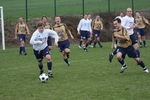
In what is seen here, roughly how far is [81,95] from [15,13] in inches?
1151

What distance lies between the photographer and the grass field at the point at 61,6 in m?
40.1

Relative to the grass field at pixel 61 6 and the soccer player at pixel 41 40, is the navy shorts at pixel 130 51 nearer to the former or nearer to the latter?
the soccer player at pixel 41 40

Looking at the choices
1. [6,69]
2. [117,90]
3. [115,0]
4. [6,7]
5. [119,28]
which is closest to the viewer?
[117,90]

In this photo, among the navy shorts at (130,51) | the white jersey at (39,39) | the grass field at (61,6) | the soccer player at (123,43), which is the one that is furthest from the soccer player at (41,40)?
the grass field at (61,6)

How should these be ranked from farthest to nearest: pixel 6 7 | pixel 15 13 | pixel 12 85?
pixel 6 7 < pixel 15 13 < pixel 12 85

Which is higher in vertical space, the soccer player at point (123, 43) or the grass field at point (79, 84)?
the soccer player at point (123, 43)

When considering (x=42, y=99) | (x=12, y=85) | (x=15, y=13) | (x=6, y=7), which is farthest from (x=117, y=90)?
(x=6, y=7)

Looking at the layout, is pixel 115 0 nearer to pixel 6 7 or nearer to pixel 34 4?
pixel 34 4

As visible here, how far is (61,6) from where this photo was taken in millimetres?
43125

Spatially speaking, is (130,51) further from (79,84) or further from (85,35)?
(85,35)

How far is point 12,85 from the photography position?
13.3 metres

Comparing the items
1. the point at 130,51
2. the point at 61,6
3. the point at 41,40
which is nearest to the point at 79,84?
the point at 41,40

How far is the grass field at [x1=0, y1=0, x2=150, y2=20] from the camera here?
40125 mm

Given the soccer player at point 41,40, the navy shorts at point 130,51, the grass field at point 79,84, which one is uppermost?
the soccer player at point 41,40
